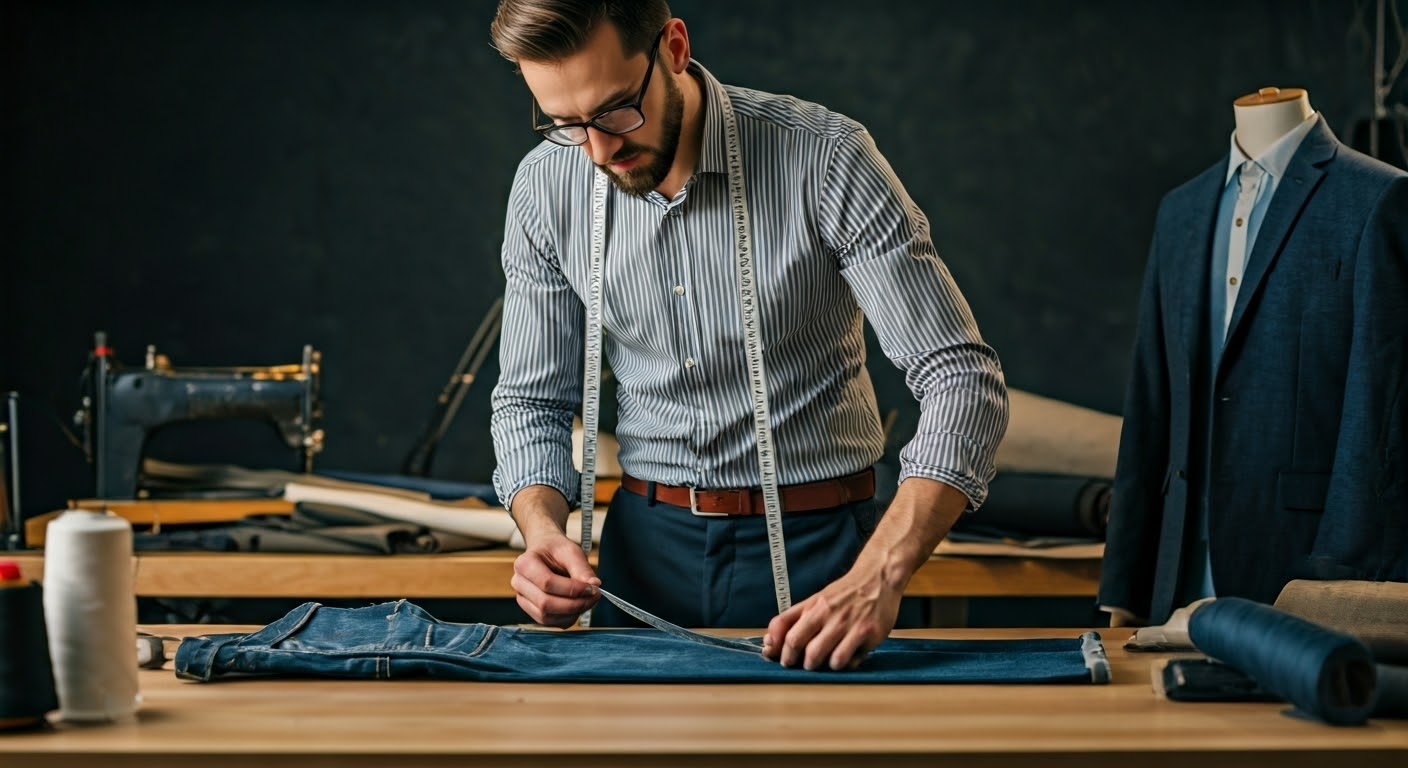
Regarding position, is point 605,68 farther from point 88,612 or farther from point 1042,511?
point 1042,511

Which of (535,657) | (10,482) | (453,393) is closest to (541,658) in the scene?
(535,657)

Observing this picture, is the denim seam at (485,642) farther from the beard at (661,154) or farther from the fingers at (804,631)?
the beard at (661,154)

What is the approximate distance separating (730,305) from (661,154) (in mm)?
276

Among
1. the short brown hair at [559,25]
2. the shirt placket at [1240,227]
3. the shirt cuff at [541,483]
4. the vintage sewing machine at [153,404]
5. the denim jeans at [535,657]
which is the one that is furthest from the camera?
the vintage sewing machine at [153,404]

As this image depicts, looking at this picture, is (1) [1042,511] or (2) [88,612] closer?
(2) [88,612]

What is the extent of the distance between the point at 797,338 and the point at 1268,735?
1046 mm

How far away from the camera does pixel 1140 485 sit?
2.85 metres

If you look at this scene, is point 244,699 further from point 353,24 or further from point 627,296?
point 353,24

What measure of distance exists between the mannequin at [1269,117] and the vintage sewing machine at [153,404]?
7.61 feet

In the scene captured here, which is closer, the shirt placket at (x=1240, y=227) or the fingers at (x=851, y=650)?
the fingers at (x=851, y=650)

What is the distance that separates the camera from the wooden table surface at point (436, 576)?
3256 millimetres

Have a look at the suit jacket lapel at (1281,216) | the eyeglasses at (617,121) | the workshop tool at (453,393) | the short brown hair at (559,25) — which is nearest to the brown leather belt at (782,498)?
the eyeglasses at (617,121)

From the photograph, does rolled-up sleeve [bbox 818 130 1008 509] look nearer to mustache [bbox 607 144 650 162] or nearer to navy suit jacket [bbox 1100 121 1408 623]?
mustache [bbox 607 144 650 162]

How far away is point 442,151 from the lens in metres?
4.21
